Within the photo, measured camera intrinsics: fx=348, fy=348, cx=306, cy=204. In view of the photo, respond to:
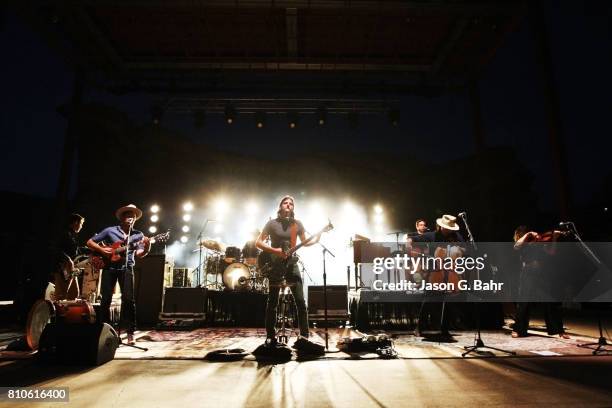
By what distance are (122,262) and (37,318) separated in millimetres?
1248

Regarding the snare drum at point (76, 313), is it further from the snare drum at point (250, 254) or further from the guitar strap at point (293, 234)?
the snare drum at point (250, 254)

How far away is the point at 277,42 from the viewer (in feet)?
32.7

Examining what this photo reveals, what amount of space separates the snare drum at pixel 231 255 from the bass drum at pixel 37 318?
16.2 ft

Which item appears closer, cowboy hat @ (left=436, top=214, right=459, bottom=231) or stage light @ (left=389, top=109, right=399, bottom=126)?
cowboy hat @ (left=436, top=214, right=459, bottom=231)

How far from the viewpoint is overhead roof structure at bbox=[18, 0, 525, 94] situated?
856 centimetres

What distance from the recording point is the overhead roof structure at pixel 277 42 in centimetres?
856

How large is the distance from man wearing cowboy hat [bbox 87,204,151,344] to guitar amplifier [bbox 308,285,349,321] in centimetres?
391

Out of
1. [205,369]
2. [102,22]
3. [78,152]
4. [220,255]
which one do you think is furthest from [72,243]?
[78,152]

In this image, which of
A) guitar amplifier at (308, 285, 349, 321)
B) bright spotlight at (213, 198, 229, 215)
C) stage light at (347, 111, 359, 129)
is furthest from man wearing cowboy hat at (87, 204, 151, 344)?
bright spotlight at (213, 198, 229, 215)

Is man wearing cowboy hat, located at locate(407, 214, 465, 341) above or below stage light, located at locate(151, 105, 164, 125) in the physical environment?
below

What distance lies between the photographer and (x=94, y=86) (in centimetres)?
1117

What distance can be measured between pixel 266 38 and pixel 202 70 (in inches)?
97.5

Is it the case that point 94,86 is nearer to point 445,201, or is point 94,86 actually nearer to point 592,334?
point 592,334

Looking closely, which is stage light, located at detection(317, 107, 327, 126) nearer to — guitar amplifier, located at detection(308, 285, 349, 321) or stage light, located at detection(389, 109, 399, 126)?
stage light, located at detection(389, 109, 399, 126)
